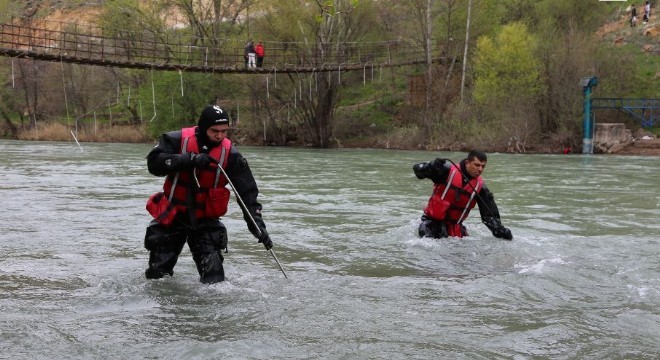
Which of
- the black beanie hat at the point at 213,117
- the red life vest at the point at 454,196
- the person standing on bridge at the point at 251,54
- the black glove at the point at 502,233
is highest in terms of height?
the person standing on bridge at the point at 251,54

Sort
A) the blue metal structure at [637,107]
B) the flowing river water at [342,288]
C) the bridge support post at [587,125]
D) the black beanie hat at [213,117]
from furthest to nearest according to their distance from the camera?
the blue metal structure at [637,107]
the bridge support post at [587,125]
the black beanie hat at [213,117]
the flowing river water at [342,288]

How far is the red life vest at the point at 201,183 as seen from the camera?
20.0 ft

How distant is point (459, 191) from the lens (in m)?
8.83

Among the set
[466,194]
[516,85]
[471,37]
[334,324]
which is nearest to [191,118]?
[471,37]

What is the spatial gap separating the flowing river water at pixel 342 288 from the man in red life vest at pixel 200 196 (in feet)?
1.27

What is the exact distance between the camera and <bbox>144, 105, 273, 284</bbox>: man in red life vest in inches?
235

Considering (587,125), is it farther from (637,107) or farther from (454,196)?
(454,196)

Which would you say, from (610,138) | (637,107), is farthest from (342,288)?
(637,107)

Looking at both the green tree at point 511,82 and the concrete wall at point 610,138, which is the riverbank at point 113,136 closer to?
the green tree at point 511,82

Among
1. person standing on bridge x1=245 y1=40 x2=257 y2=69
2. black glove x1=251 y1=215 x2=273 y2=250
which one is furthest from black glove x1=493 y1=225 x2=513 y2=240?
person standing on bridge x1=245 y1=40 x2=257 y2=69

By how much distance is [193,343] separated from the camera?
505 cm

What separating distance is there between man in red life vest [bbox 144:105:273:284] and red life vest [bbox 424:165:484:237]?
3240 millimetres

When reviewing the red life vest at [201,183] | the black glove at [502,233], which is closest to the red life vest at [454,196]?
the black glove at [502,233]

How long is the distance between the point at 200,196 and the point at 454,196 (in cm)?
371
